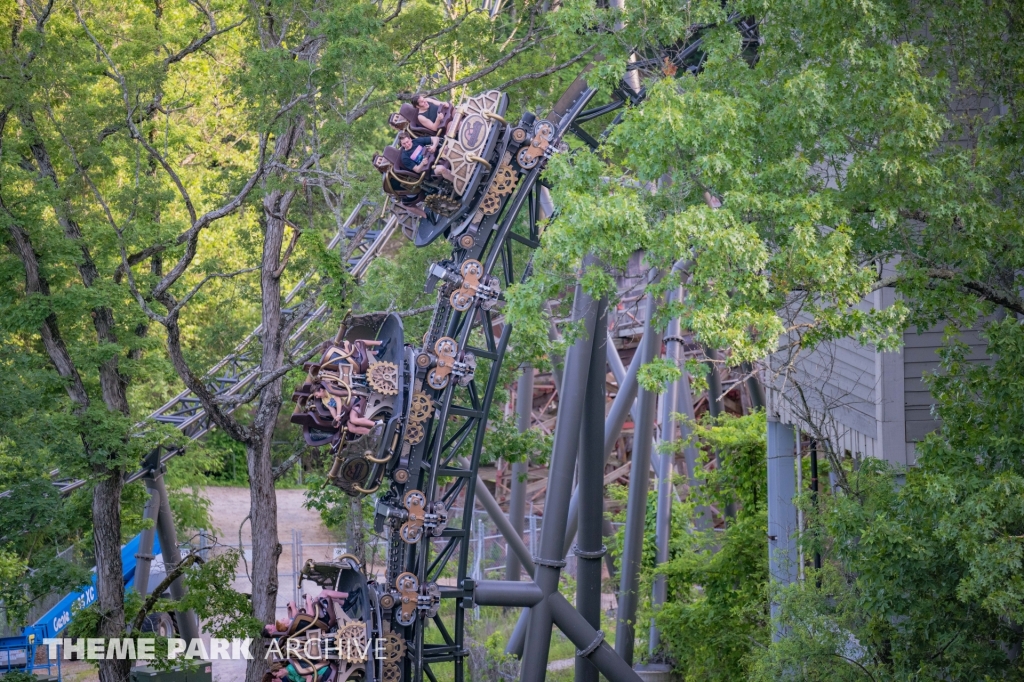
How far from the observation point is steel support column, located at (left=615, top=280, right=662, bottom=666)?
17500 mm

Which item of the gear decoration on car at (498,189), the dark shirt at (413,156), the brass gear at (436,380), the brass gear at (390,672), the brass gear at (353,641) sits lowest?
the brass gear at (390,672)

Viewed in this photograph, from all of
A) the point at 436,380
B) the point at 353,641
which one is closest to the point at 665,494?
the point at 436,380

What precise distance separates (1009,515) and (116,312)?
12.8 metres

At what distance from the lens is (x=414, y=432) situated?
488 inches

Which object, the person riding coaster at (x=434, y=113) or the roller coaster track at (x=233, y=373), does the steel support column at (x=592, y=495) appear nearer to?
the person riding coaster at (x=434, y=113)

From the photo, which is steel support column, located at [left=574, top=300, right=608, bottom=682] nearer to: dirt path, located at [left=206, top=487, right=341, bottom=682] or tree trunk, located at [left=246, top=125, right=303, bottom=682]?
tree trunk, located at [left=246, top=125, right=303, bottom=682]

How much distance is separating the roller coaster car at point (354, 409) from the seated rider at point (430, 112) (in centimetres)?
257

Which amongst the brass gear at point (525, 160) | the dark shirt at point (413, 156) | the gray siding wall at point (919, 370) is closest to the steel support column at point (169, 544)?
the dark shirt at point (413, 156)

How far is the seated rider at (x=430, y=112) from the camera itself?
12.8 metres

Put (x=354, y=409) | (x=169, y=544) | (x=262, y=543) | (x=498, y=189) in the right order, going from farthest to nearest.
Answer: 1. (x=169, y=544)
2. (x=262, y=543)
3. (x=498, y=189)
4. (x=354, y=409)

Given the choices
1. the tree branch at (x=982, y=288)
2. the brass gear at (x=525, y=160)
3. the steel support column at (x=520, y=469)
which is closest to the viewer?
the tree branch at (x=982, y=288)

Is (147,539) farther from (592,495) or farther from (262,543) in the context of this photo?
(592,495)

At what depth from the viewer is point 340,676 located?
12125 mm

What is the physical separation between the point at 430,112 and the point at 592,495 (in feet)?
17.7
